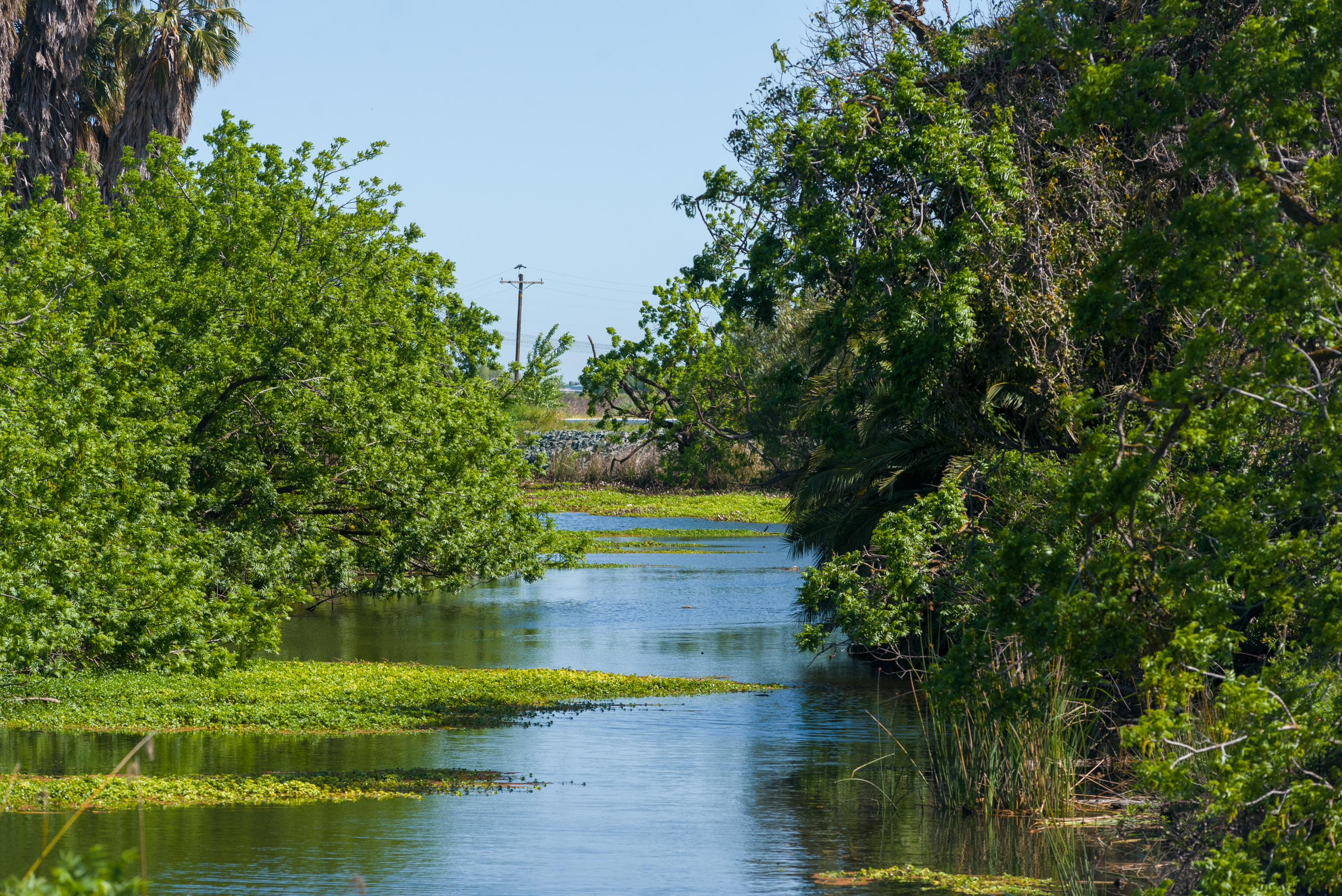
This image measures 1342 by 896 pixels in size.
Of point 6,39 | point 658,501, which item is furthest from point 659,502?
point 6,39

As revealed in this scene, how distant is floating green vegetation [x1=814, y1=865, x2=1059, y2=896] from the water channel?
184 millimetres

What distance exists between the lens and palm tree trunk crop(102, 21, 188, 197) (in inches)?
1281

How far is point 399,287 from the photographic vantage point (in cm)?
2402

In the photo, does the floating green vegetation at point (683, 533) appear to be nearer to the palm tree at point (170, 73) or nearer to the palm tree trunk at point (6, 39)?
the palm tree at point (170, 73)

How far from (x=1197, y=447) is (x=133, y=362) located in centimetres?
1376

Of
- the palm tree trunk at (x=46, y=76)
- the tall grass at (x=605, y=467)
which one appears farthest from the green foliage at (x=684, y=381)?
the tall grass at (x=605, y=467)

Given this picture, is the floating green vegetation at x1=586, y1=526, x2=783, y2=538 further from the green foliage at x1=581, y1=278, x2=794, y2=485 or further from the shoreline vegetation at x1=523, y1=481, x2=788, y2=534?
the green foliage at x1=581, y1=278, x2=794, y2=485

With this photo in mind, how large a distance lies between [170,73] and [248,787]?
24.2 meters

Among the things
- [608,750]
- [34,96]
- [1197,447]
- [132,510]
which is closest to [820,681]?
Answer: [608,750]

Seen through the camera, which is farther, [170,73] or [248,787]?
[170,73]

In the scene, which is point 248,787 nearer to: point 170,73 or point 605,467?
point 170,73

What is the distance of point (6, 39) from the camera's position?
27016 mm

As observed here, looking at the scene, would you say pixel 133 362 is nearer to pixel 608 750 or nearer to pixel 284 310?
pixel 284 310

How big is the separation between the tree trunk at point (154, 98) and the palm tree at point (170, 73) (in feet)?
0.04
